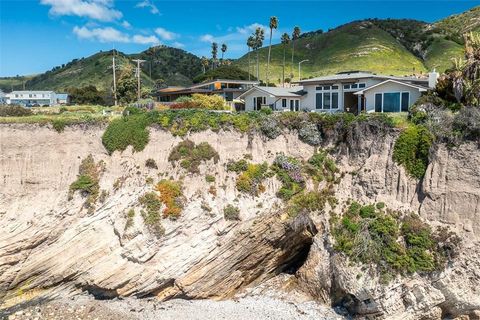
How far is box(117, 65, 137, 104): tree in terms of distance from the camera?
58.2 metres

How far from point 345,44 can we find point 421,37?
19248 mm

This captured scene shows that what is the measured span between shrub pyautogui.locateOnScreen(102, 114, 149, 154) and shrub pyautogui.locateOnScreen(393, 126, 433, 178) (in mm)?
17474

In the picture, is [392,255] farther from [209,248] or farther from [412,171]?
[209,248]

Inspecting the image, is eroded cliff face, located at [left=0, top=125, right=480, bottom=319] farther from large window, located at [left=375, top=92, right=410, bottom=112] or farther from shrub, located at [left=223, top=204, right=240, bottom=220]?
large window, located at [left=375, top=92, right=410, bottom=112]

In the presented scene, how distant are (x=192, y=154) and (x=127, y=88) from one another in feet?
114

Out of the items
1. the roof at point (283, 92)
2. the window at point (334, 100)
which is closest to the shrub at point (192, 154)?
the roof at point (283, 92)

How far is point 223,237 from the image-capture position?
80.4 ft

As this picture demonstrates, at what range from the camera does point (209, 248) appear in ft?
79.3

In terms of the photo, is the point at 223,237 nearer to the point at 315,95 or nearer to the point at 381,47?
the point at 315,95

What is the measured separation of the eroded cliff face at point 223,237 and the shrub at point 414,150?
2.11 ft

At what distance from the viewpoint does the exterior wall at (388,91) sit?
98.1 ft

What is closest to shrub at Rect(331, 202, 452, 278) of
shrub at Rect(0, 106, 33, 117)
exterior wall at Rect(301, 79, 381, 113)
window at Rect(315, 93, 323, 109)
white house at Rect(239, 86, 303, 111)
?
exterior wall at Rect(301, 79, 381, 113)

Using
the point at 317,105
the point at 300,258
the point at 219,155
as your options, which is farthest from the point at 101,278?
the point at 317,105

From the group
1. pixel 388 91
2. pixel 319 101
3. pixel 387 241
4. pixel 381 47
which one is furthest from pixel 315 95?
pixel 381 47
